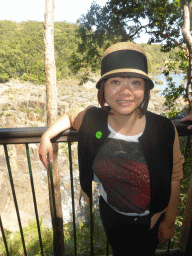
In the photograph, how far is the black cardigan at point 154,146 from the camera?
108 centimetres

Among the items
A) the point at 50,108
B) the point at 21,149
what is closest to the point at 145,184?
the point at 50,108

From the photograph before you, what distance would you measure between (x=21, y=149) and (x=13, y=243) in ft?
51.6

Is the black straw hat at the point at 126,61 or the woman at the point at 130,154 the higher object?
the black straw hat at the point at 126,61

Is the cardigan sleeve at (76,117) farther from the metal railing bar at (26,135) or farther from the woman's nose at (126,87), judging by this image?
the woman's nose at (126,87)

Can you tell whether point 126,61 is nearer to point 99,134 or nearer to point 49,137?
point 99,134

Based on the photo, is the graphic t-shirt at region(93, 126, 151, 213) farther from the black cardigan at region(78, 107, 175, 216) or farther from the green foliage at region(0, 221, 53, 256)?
the green foliage at region(0, 221, 53, 256)

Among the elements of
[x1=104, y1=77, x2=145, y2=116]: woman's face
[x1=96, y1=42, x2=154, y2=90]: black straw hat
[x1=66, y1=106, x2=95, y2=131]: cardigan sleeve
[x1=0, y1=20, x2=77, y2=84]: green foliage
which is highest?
[x1=0, y1=20, x2=77, y2=84]: green foliage

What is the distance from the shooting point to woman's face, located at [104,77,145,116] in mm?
1061

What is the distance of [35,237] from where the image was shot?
13125 millimetres

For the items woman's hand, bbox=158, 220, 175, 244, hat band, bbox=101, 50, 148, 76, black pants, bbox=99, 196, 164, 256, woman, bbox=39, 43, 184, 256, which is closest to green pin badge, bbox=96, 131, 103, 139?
woman, bbox=39, 43, 184, 256

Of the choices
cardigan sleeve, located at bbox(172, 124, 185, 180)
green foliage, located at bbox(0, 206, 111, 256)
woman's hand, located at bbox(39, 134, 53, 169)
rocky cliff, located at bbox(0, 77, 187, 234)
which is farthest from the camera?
rocky cliff, located at bbox(0, 77, 187, 234)

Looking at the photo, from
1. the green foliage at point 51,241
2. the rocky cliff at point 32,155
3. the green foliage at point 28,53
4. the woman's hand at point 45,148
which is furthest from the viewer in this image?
the green foliage at point 28,53

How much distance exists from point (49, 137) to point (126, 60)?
29.3 inches

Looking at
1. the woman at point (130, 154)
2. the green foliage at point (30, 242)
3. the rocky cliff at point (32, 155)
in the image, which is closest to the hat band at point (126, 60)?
the woman at point (130, 154)
